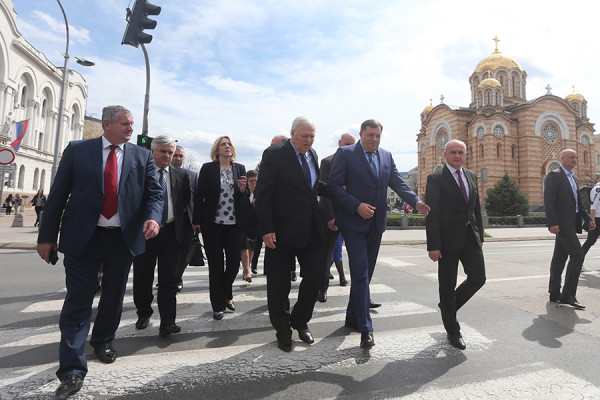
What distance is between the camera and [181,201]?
170 inches

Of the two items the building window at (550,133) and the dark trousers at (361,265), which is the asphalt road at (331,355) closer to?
the dark trousers at (361,265)

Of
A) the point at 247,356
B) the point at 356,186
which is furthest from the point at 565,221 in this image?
the point at 247,356

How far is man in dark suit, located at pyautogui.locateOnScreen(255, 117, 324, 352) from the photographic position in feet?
11.4

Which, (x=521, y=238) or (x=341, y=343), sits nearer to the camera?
(x=341, y=343)

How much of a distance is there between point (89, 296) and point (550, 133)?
54.5 m

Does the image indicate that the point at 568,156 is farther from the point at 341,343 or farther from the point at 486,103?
the point at 486,103

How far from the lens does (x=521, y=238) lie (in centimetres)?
1780

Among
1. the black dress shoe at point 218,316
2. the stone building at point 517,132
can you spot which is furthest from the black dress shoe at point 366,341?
the stone building at point 517,132

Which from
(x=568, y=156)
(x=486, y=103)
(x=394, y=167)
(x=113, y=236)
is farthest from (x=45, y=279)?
(x=486, y=103)

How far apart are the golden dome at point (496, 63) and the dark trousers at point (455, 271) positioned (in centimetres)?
5545

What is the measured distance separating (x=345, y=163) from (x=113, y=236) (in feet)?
7.44

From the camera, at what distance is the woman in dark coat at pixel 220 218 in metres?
4.35

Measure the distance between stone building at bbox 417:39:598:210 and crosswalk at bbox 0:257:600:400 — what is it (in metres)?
43.9

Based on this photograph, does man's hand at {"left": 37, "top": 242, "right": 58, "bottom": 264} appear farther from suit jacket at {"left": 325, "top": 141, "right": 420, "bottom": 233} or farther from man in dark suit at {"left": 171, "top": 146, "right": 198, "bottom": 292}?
suit jacket at {"left": 325, "top": 141, "right": 420, "bottom": 233}
